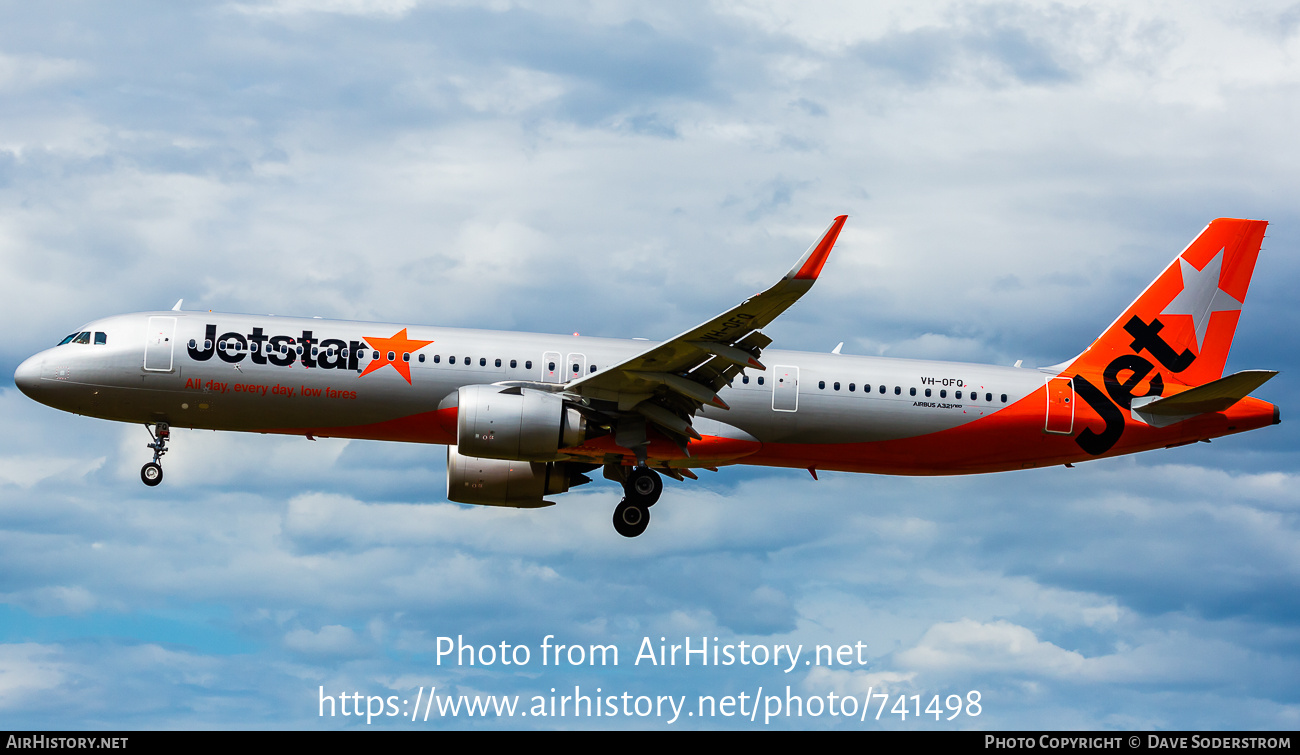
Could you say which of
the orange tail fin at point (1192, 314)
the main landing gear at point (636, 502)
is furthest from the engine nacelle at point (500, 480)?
the orange tail fin at point (1192, 314)

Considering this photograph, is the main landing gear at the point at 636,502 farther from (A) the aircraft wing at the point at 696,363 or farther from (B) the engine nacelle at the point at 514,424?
(B) the engine nacelle at the point at 514,424

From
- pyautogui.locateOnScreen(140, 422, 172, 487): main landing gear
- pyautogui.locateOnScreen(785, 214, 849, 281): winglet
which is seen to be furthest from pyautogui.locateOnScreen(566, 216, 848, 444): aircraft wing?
pyautogui.locateOnScreen(140, 422, 172, 487): main landing gear

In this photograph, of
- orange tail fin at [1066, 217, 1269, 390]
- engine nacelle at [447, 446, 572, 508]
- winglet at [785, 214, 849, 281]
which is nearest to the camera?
winglet at [785, 214, 849, 281]

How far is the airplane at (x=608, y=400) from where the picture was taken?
2898 centimetres

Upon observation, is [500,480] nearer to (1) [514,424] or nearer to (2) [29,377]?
(1) [514,424]

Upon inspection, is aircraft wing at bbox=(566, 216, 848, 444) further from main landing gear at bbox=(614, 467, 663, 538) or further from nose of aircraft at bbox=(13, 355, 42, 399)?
nose of aircraft at bbox=(13, 355, 42, 399)

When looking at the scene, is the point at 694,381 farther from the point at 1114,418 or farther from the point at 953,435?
the point at 1114,418

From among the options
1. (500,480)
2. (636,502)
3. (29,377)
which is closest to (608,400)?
(636,502)

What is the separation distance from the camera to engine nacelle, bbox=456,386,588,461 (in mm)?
28219

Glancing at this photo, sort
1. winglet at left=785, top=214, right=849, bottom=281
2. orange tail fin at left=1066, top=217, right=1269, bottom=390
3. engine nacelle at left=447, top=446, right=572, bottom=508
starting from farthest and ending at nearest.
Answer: orange tail fin at left=1066, top=217, right=1269, bottom=390 → engine nacelle at left=447, top=446, right=572, bottom=508 → winglet at left=785, top=214, right=849, bottom=281

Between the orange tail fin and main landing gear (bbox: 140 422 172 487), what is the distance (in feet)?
78.7

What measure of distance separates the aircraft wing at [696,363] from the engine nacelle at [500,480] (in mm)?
4993

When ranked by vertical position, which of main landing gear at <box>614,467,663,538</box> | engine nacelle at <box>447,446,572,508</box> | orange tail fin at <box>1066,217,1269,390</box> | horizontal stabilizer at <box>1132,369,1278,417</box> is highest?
orange tail fin at <box>1066,217,1269,390</box>
